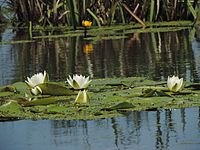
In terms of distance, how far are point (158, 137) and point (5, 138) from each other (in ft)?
2.81

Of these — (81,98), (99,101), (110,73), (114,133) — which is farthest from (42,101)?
(110,73)

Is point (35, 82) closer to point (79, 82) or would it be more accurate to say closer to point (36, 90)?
point (36, 90)

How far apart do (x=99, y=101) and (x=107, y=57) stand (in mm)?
3813

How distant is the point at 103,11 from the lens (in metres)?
12.9

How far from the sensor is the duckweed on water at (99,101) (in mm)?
4160

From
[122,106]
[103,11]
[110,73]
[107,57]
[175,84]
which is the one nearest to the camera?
[122,106]

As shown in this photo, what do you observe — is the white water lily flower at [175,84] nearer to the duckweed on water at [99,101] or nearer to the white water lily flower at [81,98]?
the duckweed on water at [99,101]

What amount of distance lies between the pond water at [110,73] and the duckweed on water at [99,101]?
0.05 meters

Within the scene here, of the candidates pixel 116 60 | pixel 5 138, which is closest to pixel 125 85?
pixel 5 138

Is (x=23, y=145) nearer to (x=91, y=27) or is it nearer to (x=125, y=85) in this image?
(x=125, y=85)

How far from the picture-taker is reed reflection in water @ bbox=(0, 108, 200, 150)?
136 inches

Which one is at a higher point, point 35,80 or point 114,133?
point 35,80

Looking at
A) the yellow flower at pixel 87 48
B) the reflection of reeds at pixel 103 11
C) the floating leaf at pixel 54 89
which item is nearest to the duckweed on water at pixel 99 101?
the floating leaf at pixel 54 89

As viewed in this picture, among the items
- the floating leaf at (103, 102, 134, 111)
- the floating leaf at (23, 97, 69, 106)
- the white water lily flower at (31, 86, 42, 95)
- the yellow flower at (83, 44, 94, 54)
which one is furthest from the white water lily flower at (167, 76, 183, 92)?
the yellow flower at (83, 44, 94, 54)
